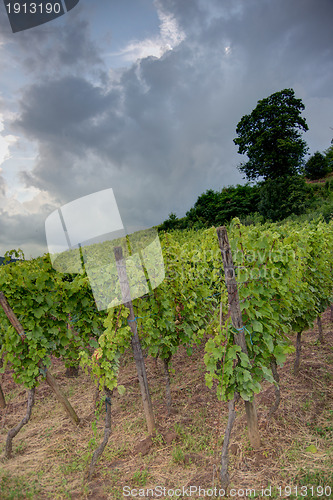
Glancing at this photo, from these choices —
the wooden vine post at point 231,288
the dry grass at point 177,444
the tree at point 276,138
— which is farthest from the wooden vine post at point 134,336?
the tree at point 276,138

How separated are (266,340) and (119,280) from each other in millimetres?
1788

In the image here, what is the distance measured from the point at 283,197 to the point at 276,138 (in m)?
5.92

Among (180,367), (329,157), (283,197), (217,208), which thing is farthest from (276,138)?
(180,367)

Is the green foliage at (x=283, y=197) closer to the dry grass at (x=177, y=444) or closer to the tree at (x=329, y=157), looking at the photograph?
the tree at (x=329, y=157)

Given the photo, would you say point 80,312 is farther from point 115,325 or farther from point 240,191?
point 240,191

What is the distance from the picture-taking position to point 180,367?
5.83 meters

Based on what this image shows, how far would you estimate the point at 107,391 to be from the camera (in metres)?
3.71

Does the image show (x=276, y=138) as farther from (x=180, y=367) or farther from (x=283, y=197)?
(x=180, y=367)

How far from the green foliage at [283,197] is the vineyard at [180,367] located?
2142cm

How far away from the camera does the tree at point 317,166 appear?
3844 cm

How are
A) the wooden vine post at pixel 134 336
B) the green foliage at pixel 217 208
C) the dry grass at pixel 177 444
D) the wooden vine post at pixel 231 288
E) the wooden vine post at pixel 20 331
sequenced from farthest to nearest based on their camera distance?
the green foliage at pixel 217 208
the wooden vine post at pixel 20 331
the wooden vine post at pixel 134 336
the dry grass at pixel 177 444
the wooden vine post at pixel 231 288

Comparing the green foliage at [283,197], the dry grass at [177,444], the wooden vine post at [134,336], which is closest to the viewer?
the dry grass at [177,444]

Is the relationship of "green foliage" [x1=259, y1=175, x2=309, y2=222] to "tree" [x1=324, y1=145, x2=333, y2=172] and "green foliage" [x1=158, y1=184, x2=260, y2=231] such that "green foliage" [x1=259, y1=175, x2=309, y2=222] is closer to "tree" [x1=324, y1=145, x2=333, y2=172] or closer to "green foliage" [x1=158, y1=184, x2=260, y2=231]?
"green foliage" [x1=158, y1=184, x2=260, y2=231]

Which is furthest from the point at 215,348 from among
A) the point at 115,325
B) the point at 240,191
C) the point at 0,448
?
the point at 240,191
